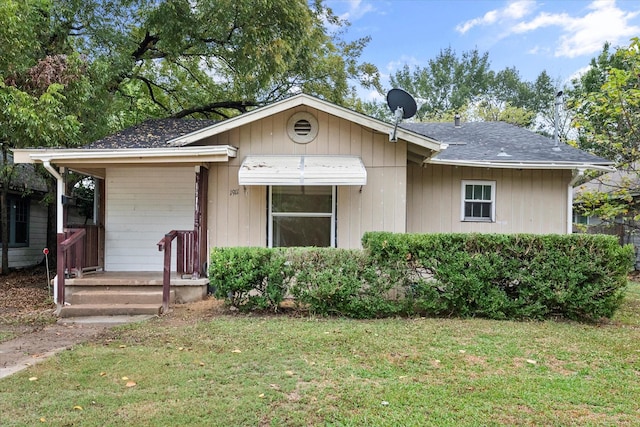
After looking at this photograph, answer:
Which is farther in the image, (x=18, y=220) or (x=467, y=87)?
(x=467, y=87)

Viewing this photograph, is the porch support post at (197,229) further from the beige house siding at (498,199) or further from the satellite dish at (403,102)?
the beige house siding at (498,199)

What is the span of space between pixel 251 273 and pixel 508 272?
12.4 ft

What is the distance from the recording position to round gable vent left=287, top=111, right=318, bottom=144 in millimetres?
8117

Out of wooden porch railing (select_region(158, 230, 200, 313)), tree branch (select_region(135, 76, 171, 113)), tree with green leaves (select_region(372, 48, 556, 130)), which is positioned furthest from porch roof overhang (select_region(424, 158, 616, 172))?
tree with green leaves (select_region(372, 48, 556, 130))

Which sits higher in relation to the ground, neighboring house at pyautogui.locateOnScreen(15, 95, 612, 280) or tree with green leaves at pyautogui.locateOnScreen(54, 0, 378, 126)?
tree with green leaves at pyautogui.locateOnScreen(54, 0, 378, 126)

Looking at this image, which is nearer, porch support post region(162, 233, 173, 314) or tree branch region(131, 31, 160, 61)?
porch support post region(162, 233, 173, 314)

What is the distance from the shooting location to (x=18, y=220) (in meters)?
13.3

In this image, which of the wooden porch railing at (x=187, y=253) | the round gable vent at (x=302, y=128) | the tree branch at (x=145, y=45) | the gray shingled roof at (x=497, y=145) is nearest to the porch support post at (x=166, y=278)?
the wooden porch railing at (x=187, y=253)

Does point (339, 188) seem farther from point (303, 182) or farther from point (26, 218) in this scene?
point (26, 218)

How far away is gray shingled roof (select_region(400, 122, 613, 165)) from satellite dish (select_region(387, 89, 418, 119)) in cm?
175

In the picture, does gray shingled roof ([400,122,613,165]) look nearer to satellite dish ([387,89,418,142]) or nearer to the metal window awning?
satellite dish ([387,89,418,142])

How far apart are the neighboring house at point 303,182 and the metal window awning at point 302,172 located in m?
0.02

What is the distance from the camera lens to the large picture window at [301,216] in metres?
8.03

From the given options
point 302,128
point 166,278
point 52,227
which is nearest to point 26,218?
point 52,227
